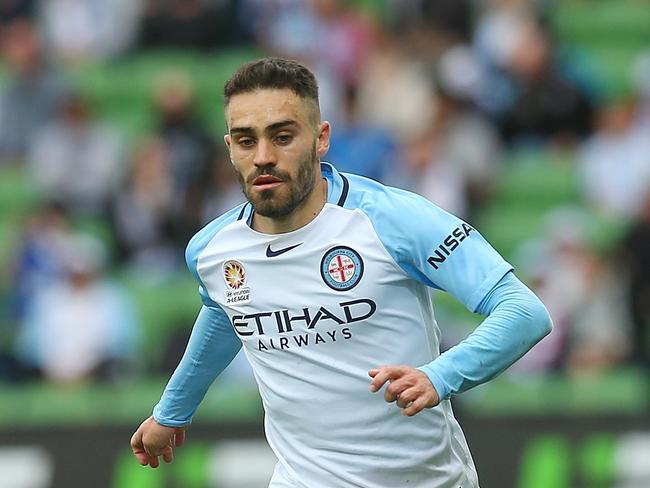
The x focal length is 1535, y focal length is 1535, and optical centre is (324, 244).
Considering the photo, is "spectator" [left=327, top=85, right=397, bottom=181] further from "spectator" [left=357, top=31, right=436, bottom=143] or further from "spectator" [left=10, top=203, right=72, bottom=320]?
"spectator" [left=10, top=203, right=72, bottom=320]

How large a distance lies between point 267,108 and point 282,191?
27cm

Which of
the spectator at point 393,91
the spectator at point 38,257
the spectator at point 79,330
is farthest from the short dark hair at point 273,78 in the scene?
the spectator at point 393,91

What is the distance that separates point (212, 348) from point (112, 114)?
8.47 m

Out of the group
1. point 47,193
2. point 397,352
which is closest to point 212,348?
point 397,352

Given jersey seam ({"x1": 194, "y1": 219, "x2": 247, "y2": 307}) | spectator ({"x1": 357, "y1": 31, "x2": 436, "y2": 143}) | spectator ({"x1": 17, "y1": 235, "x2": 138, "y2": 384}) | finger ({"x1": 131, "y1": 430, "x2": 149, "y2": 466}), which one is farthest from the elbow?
spectator ({"x1": 357, "y1": 31, "x2": 436, "y2": 143})

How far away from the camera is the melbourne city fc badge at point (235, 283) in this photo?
5.21m

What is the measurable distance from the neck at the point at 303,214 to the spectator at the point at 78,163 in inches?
287

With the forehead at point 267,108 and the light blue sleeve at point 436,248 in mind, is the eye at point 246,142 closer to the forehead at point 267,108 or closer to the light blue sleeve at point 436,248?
the forehead at point 267,108

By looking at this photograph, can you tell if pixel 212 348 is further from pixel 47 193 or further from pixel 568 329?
pixel 47 193

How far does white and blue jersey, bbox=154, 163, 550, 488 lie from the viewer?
4.89 metres

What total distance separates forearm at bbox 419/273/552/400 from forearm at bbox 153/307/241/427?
111 cm

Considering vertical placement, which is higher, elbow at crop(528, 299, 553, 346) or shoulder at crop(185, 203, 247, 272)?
shoulder at crop(185, 203, 247, 272)

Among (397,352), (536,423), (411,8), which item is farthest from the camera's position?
(411,8)

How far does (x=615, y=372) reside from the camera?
32.7 feet
